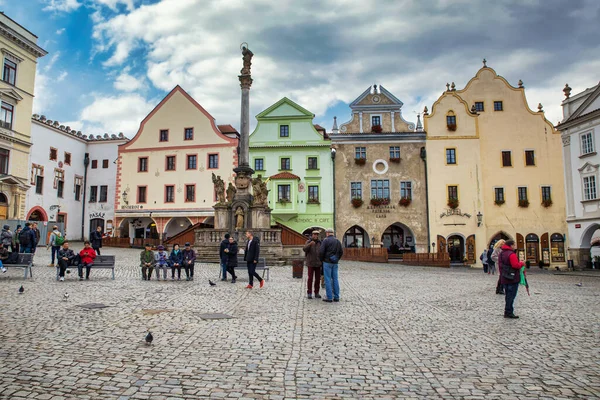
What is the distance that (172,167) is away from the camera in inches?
1714

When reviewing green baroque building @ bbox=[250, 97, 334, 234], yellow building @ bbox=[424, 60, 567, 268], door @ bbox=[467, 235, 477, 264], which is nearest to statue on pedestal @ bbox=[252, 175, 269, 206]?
green baroque building @ bbox=[250, 97, 334, 234]

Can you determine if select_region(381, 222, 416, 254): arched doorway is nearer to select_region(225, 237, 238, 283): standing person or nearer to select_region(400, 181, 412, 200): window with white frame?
select_region(400, 181, 412, 200): window with white frame

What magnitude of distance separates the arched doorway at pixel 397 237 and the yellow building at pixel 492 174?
2478 millimetres

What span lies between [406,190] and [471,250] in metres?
7.23

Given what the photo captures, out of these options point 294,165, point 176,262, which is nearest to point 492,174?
point 294,165

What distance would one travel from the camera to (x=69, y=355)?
6.20 meters

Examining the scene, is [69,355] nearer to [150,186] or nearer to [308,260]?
[308,260]

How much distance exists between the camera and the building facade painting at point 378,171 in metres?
40.0

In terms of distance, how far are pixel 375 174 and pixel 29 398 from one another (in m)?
37.4

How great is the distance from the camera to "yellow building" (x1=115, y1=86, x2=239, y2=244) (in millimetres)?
42562

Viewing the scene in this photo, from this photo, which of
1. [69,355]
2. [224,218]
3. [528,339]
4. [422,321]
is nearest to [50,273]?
[224,218]

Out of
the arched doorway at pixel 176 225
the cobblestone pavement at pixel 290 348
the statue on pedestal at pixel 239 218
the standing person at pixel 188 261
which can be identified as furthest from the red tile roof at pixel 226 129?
the cobblestone pavement at pixel 290 348

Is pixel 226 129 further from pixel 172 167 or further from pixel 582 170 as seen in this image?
pixel 582 170

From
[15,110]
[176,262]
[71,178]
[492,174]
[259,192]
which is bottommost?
[176,262]
